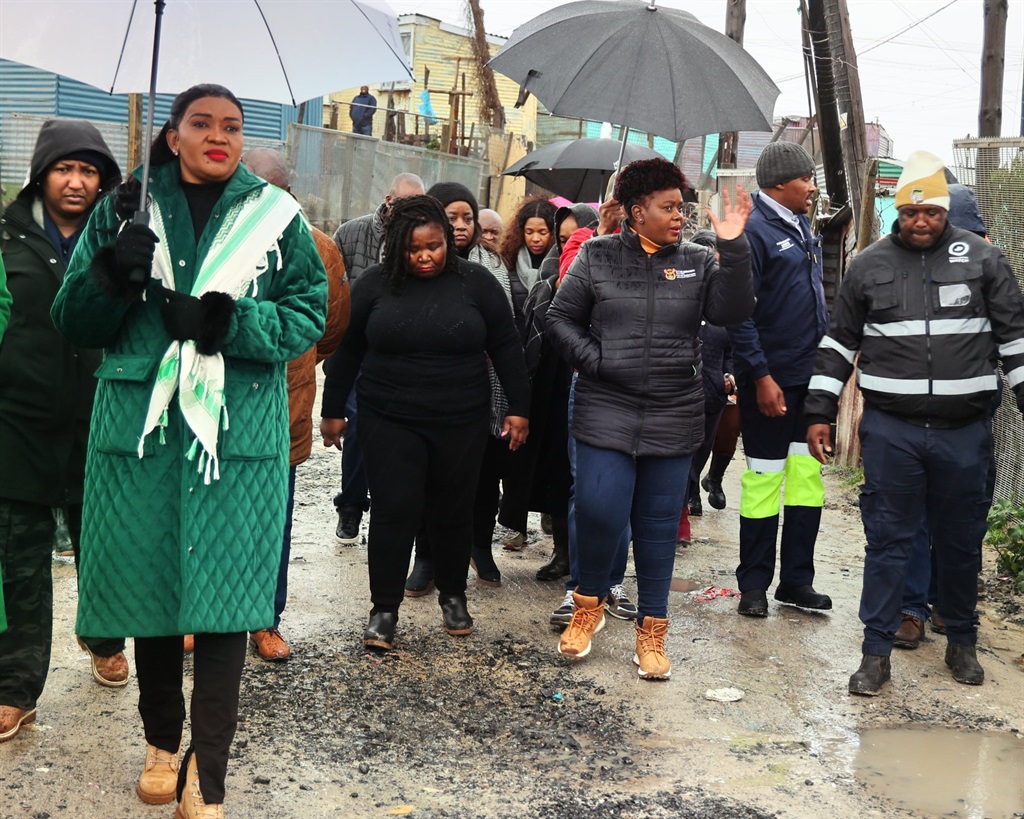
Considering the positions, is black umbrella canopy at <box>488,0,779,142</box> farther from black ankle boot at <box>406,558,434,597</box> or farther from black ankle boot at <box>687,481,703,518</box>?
black ankle boot at <box>687,481,703,518</box>

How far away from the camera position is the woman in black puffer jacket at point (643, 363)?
5.38 meters

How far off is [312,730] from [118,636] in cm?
119

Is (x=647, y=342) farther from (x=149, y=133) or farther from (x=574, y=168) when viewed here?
(x=574, y=168)

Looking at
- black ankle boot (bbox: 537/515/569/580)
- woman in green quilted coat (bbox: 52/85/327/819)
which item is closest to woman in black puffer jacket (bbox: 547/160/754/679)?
black ankle boot (bbox: 537/515/569/580)

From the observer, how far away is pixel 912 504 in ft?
17.7

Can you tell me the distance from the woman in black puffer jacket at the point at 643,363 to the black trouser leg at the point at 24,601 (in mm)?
2216

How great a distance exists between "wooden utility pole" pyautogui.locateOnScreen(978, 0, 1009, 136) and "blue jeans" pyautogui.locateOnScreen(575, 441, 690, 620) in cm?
1176

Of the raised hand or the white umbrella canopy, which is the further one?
the raised hand

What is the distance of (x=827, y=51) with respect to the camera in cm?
1118

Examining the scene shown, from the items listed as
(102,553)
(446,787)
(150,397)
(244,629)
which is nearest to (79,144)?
(150,397)

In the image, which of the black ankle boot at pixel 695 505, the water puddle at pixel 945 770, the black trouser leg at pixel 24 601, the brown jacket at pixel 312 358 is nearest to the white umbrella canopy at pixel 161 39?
the brown jacket at pixel 312 358

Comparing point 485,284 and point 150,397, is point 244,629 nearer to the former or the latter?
point 150,397

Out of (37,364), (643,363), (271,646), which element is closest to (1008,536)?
(643,363)

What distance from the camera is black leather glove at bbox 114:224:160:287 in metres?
3.47
